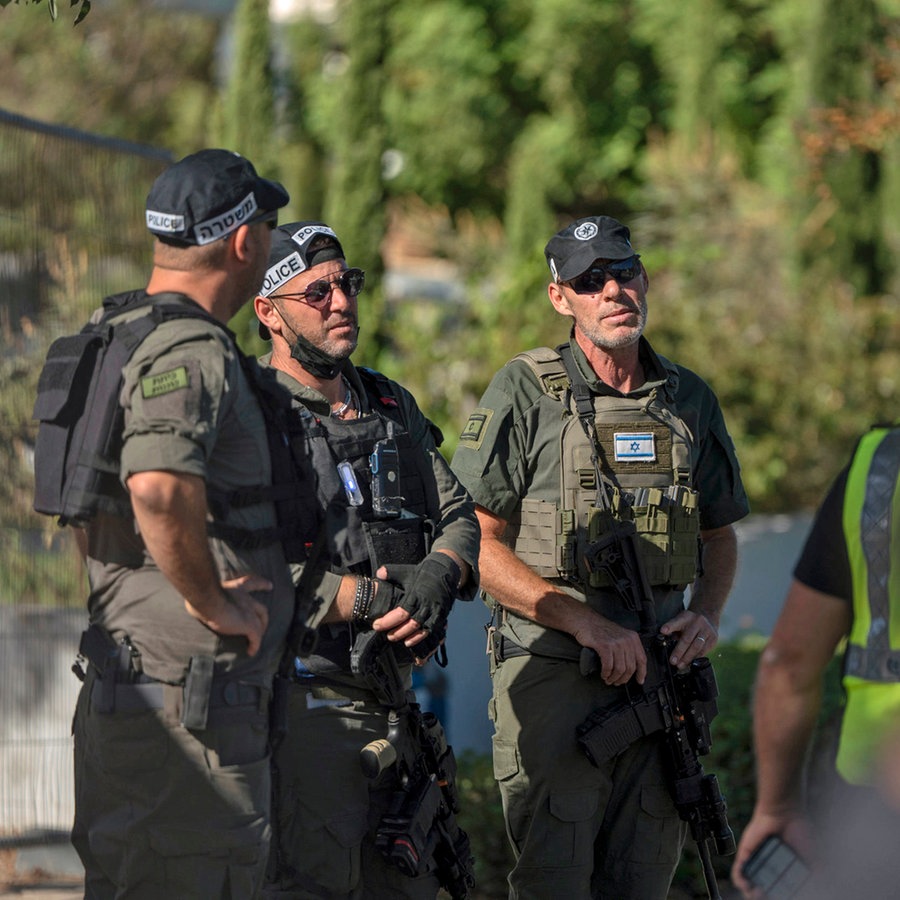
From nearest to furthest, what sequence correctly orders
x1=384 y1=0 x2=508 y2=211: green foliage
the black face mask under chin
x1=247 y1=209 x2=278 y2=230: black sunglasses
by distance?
1. x1=247 y1=209 x2=278 y2=230: black sunglasses
2. the black face mask under chin
3. x1=384 y1=0 x2=508 y2=211: green foliage

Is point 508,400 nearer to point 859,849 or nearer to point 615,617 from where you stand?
point 615,617

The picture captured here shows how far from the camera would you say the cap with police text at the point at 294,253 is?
4031mm

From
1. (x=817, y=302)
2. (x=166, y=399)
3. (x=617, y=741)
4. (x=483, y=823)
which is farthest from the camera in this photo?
(x=817, y=302)

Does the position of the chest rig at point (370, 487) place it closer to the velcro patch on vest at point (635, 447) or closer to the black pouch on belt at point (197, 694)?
the velcro patch on vest at point (635, 447)

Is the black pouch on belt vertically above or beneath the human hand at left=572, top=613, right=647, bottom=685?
above

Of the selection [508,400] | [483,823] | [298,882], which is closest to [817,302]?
[483,823]

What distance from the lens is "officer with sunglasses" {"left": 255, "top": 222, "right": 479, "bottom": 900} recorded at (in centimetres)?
375

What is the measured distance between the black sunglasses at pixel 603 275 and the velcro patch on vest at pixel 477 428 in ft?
1.51

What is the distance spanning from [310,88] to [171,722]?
2638 centimetres

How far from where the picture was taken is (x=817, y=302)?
48.1 ft

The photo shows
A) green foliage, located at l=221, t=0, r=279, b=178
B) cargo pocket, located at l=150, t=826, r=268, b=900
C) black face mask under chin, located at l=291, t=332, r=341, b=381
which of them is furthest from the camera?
green foliage, located at l=221, t=0, r=279, b=178

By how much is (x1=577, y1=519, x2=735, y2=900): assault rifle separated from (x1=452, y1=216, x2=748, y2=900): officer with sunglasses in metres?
0.03

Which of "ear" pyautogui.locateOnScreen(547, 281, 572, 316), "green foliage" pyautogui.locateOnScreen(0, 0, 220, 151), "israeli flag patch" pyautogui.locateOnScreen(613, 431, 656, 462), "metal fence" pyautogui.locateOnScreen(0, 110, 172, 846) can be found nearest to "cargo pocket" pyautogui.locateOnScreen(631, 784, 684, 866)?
"israeli flag patch" pyautogui.locateOnScreen(613, 431, 656, 462)

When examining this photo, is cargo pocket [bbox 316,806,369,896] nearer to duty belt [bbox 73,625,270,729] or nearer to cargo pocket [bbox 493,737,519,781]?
cargo pocket [bbox 493,737,519,781]
